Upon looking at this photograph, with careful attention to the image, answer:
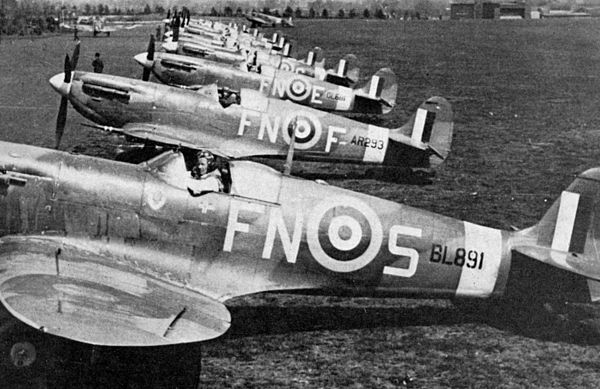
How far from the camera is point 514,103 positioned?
69.6ft

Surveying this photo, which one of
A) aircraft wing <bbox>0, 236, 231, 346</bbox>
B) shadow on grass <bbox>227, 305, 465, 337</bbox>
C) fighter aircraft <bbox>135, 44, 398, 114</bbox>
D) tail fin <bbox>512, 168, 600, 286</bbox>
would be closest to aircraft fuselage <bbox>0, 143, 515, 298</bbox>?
aircraft wing <bbox>0, 236, 231, 346</bbox>

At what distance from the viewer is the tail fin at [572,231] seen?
235 inches

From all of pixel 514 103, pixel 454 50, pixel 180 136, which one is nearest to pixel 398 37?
pixel 454 50

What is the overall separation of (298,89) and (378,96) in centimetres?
260

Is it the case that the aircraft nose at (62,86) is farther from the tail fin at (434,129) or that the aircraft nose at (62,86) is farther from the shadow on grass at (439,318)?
the shadow on grass at (439,318)

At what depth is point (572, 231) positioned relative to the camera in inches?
238

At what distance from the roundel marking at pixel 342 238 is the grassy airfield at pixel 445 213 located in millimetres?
654

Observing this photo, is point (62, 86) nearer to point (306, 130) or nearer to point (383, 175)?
point (306, 130)

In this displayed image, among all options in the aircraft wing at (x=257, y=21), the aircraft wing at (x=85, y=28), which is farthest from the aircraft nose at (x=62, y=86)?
the aircraft wing at (x=257, y=21)

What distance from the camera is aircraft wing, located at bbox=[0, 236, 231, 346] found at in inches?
173

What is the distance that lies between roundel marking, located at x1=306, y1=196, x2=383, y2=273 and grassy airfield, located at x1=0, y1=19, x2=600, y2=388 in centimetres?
65

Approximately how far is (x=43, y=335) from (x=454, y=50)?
138 feet

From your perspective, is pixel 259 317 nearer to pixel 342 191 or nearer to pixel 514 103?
pixel 342 191

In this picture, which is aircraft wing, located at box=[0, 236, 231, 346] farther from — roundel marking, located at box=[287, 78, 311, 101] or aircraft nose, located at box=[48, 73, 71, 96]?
roundel marking, located at box=[287, 78, 311, 101]
